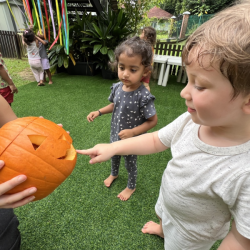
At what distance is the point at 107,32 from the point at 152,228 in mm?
5616

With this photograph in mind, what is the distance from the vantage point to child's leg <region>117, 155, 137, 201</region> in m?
1.97

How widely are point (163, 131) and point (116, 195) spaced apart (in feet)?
4.39

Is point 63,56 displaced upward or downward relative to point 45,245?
upward

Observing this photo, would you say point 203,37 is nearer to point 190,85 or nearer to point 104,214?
point 190,85

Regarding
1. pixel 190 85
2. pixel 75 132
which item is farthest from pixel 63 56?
pixel 190 85


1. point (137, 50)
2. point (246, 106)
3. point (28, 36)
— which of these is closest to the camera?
point (246, 106)

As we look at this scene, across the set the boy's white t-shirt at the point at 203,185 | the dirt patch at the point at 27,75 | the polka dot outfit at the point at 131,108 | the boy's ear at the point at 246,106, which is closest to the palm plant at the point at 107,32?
the dirt patch at the point at 27,75

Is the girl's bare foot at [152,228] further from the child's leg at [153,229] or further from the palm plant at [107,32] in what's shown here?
the palm plant at [107,32]

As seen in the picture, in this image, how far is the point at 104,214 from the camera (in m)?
1.94

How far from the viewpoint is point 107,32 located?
18.5ft

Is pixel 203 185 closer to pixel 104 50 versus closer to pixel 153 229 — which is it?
pixel 153 229

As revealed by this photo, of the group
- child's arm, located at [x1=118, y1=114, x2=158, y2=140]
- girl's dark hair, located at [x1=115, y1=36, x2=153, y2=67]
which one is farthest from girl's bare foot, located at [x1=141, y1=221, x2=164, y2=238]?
girl's dark hair, located at [x1=115, y1=36, x2=153, y2=67]

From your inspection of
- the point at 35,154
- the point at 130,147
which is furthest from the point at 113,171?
the point at 35,154

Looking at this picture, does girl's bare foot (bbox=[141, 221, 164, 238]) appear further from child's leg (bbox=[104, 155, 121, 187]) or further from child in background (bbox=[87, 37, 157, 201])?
child in background (bbox=[87, 37, 157, 201])
